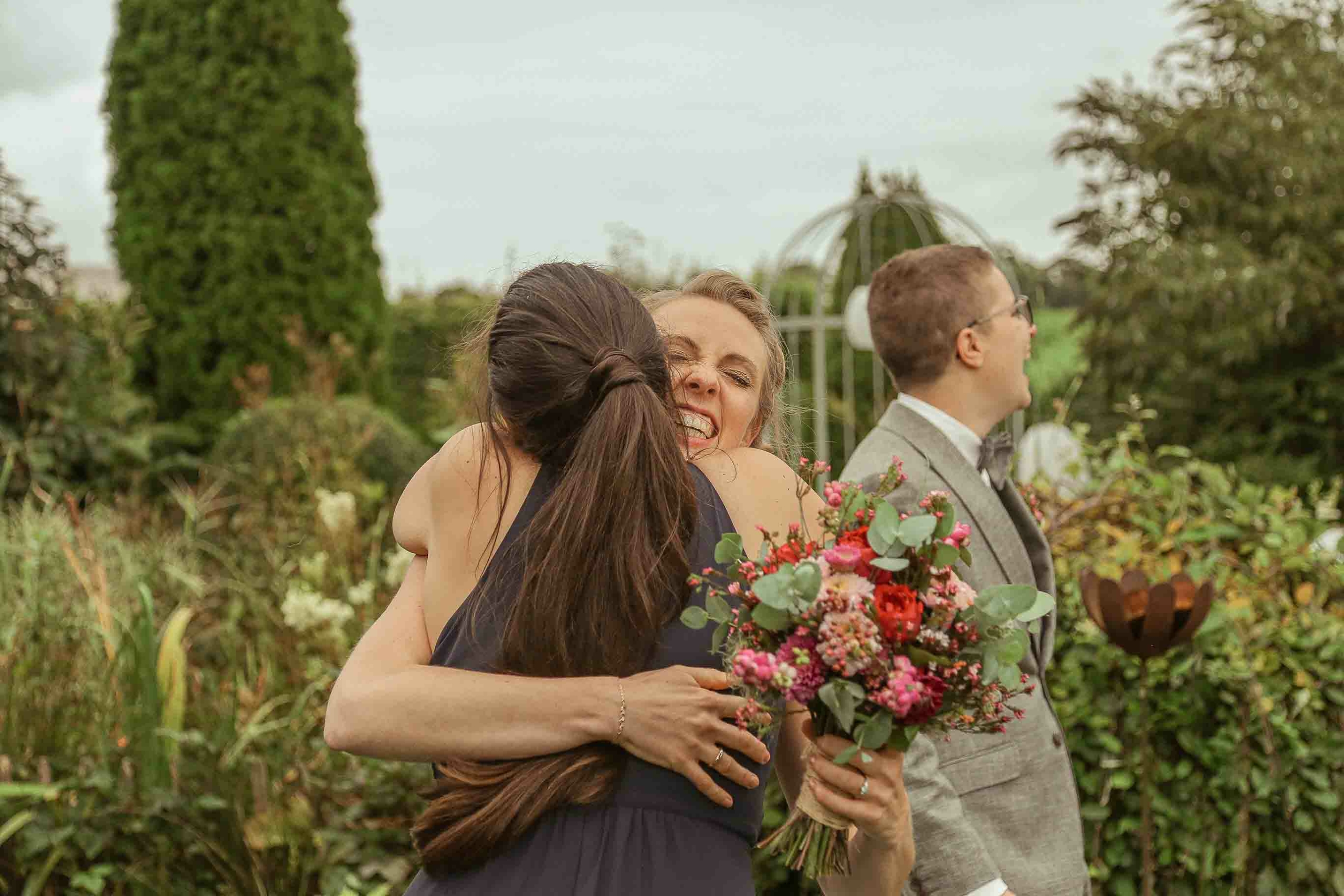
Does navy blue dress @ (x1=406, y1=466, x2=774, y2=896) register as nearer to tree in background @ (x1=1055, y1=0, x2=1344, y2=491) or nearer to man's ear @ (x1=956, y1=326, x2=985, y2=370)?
man's ear @ (x1=956, y1=326, x2=985, y2=370)

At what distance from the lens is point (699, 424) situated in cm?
177

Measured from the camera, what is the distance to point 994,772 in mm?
2150

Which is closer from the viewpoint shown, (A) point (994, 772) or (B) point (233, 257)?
(A) point (994, 772)

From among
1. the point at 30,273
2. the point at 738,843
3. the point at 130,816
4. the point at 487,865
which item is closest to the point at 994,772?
the point at 738,843

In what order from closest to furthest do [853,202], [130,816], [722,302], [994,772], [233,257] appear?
[722,302]
[994,772]
[130,816]
[853,202]
[233,257]

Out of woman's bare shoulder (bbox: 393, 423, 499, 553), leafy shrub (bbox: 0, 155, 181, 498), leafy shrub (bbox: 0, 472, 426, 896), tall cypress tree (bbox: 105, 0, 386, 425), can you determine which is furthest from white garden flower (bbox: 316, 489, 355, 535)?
tall cypress tree (bbox: 105, 0, 386, 425)

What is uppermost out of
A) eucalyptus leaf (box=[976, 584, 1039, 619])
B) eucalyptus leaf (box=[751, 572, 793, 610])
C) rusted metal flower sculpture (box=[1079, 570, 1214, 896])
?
eucalyptus leaf (box=[751, 572, 793, 610])

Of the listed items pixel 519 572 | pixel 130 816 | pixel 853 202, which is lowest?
pixel 130 816

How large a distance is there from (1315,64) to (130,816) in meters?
12.0

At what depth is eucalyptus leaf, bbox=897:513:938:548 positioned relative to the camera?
133 centimetres

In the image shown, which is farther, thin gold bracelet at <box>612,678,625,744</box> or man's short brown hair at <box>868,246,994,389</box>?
man's short brown hair at <box>868,246,994,389</box>

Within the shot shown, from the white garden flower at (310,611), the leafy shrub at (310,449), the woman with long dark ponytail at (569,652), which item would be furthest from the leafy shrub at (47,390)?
the woman with long dark ponytail at (569,652)

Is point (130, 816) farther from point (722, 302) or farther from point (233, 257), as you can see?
point (233, 257)

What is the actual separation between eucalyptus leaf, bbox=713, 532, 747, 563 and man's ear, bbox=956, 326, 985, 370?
Result: 1.25m
